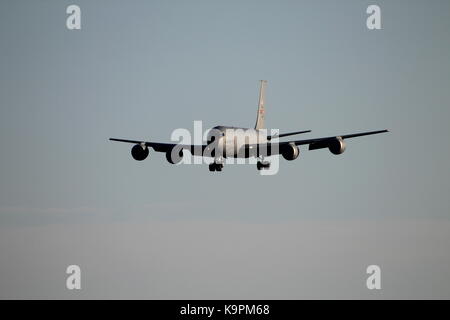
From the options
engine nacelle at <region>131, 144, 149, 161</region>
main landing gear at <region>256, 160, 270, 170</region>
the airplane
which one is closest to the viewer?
the airplane

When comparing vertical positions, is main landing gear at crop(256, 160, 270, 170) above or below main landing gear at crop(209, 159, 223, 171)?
above

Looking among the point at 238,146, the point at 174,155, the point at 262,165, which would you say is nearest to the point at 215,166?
the point at 238,146

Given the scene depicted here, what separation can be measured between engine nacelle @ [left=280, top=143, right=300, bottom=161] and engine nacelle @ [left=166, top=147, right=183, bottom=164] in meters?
11.9

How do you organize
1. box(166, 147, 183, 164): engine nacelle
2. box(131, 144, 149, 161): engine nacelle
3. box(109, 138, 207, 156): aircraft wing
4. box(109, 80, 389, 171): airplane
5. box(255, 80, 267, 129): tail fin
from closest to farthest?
box(109, 80, 389, 171): airplane
box(109, 138, 207, 156): aircraft wing
box(131, 144, 149, 161): engine nacelle
box(166, 147, 183, 164): engine nacelle
box(255, 80, 267, 129): tail fin

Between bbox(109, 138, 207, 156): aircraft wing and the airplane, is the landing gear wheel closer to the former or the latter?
the airplane

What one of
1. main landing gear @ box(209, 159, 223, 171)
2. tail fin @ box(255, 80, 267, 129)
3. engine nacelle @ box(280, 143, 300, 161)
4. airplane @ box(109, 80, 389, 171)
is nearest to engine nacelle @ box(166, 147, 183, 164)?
airplane @ box(109, 80, 389, 171)

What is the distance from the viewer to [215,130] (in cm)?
7669

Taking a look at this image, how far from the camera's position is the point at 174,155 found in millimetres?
80938

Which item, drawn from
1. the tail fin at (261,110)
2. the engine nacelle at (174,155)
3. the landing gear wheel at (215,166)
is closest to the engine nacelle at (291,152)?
the landing gear wheel at (215,166)

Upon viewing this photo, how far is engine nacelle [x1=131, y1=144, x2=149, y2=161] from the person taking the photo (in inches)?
3155

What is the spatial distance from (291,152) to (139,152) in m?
17.0
